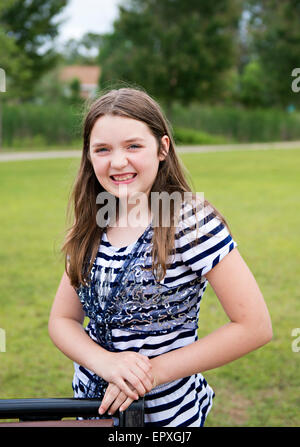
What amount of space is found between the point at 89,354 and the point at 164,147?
1.79ft

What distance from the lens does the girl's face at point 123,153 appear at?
1263mm

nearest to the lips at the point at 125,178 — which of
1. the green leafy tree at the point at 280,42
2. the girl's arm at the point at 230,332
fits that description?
the girl's arm at the point at 230,332

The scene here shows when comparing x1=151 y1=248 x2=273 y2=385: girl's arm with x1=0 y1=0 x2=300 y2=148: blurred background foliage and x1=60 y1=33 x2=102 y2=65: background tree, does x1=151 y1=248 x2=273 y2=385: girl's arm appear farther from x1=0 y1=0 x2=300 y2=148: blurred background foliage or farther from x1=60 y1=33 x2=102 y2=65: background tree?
x1=60 y1=33 x2=102 y2=65: background tree

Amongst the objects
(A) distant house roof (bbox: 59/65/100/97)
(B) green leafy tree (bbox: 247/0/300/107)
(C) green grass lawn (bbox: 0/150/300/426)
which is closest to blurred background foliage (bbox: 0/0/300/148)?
(B) green leafy tree (bbox: 247/0/300/107)

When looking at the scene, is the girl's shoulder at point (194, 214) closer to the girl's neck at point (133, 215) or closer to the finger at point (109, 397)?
the girl's neck at point (133, 215)

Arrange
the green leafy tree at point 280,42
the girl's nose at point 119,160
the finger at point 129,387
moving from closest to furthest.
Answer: the finger at point 129,387 → the girl's nose at point 119,160 → the green leafy tree at point 280,42

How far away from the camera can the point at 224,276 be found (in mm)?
1217

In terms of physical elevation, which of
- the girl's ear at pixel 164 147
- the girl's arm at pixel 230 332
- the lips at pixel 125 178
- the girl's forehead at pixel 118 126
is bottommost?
the girl's arm at pixel 230 332

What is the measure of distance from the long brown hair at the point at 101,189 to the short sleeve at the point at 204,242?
0.03 m

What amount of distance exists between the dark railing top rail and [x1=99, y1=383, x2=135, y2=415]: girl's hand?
0.08 ft

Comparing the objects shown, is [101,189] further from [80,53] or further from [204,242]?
[80,53]

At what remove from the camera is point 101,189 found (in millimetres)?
1501

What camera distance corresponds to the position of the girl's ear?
4.52ft

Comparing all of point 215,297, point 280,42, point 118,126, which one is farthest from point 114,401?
point 280,42
